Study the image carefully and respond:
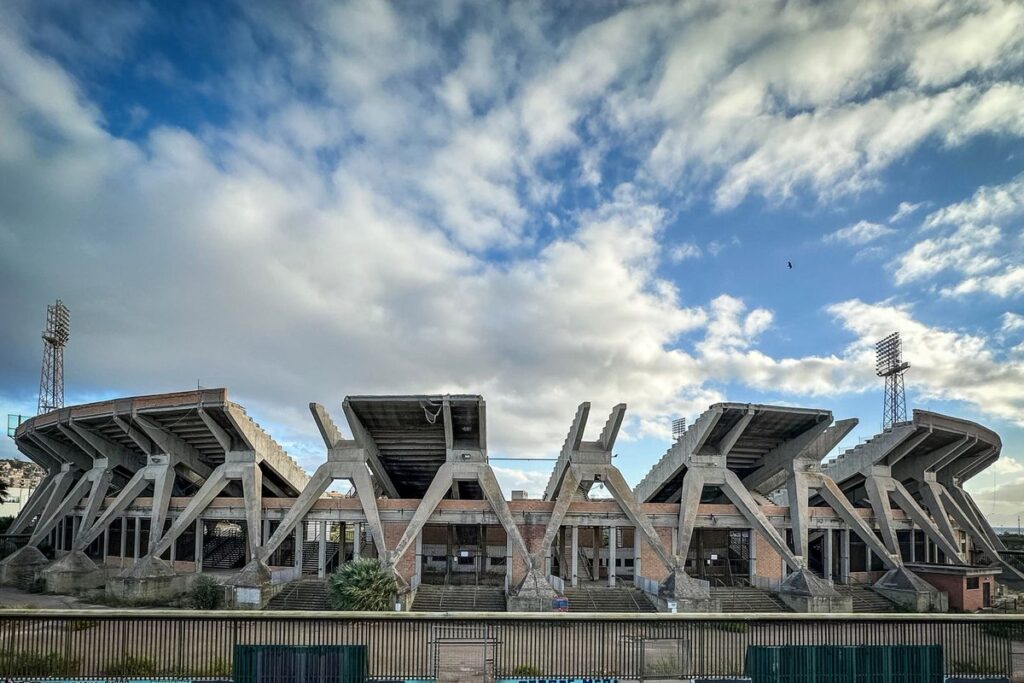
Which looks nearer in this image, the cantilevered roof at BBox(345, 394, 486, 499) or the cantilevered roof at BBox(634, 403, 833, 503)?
the cantilevered roof at BBox(345, 394, 486, 499)

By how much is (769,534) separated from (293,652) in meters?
30.0

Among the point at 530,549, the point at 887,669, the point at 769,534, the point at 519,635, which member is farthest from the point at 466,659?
the point at 769,534

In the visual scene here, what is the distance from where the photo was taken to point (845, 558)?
43.2 metres

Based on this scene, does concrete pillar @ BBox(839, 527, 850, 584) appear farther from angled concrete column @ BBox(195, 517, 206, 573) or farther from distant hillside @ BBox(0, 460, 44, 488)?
distant hillside @ BBox(0, 460, 44, 488)

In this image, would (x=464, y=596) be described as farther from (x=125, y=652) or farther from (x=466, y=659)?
(x=125, y=652)

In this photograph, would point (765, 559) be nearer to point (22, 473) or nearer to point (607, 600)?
point (607, 600)

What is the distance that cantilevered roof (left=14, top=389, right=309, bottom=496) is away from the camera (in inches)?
1515

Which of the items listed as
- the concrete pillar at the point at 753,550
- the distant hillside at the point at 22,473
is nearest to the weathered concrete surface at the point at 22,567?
the concrete pillar at the point at 753,550

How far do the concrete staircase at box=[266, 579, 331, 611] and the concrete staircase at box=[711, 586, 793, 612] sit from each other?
2174 centimetres

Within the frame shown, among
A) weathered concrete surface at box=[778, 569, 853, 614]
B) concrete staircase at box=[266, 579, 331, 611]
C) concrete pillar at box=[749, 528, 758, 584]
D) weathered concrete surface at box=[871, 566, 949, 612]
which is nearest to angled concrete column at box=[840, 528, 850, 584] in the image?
weathered concrete surface at box=[871, 566, 949, 612]

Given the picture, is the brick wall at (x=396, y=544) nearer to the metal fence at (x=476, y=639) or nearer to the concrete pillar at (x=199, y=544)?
the concrete pillar at (x=199, y=544)

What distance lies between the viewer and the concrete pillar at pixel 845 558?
42.9 m

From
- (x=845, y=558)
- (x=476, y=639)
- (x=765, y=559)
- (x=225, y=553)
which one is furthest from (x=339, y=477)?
(x=845, y=558)

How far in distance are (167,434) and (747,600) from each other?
3744 cm
